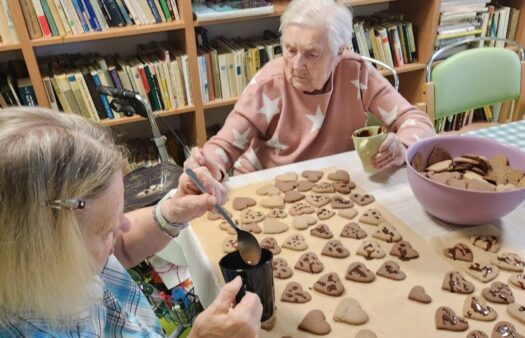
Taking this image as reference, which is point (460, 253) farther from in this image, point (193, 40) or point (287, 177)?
point (193, 40)

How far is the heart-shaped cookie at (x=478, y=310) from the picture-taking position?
2.53 ft

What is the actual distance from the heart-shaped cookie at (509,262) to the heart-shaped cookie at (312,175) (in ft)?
1.62

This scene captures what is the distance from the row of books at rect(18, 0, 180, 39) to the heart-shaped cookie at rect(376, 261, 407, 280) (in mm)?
1814

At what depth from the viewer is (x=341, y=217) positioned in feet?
Answer: 3.52

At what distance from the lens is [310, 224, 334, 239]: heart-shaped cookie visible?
1.00 meters

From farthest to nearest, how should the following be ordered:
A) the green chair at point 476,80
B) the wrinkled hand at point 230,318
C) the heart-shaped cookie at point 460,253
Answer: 1. the green chair at point 476,80
2. the heart-shaped cookie at point 460,253
3. the wrinkled hand at point 230,318

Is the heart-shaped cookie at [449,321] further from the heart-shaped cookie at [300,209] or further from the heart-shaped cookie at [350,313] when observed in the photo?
the heart-shaped cookie at [300,209]

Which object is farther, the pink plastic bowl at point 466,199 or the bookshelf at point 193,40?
the bookshelf at point 193,40

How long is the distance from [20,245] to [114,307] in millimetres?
331

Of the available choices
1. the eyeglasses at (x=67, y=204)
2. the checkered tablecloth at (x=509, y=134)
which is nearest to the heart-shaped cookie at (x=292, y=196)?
the eyeglasses at (x=67, y=204)

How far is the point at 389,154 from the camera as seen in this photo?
3.97ft

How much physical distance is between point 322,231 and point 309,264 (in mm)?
117

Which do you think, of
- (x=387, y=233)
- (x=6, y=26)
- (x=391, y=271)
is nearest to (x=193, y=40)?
(x=6, y=26)

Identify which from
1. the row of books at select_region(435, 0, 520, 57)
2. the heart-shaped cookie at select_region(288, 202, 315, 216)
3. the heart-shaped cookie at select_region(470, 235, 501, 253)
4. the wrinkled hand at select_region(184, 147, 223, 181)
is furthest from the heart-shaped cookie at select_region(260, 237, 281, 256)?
the row of books at select_region(435, 0, 520, 57)
